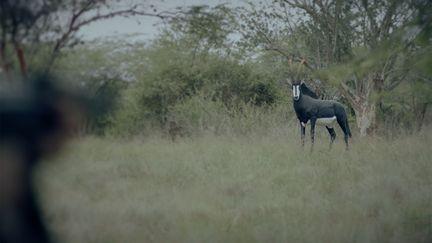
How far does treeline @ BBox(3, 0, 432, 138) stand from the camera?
393 centimetres

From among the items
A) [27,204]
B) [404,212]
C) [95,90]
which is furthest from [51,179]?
[404,212]

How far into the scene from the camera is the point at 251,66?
5.95 meters

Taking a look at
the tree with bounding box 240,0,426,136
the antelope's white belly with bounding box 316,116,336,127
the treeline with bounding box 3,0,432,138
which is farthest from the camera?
the antelope's white belly with bounding box 316,116,336,127

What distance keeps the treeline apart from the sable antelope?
0.17 m

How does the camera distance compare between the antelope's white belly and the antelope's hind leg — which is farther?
the antelope's white belly

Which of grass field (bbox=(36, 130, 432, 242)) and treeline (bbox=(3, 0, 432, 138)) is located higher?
treeline (bbox=(3, 0, 432, 138))

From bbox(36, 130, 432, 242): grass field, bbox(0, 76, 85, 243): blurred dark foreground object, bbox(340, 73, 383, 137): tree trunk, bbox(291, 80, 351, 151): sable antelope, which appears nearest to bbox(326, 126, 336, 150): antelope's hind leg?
bbox(291, 80, 351, 151): sable antelope

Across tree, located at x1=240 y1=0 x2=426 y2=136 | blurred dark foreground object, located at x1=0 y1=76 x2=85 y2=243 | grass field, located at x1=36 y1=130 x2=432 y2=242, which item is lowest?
grass field, located at x1=36 y1=130 x2=432 y2=242

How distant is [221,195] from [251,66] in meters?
2.08

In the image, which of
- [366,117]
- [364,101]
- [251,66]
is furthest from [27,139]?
[366,117]

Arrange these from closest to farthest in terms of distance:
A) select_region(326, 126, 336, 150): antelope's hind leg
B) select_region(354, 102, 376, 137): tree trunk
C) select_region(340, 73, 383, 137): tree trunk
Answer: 1. select_region(340, 73, 383, 137): tree trunk
2. select_region(326, 126, 336, 150): antelope's hind leg
3. select_region(354, 102, 376, 137): tree trunk

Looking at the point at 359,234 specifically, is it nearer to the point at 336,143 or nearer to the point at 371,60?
the point at 371,60

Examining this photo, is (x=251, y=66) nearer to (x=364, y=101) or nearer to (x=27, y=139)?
(x=364, y=101)

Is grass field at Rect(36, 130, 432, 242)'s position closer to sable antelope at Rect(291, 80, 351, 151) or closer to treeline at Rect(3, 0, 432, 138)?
treeline at Rect(3, 0, 432, 138)
